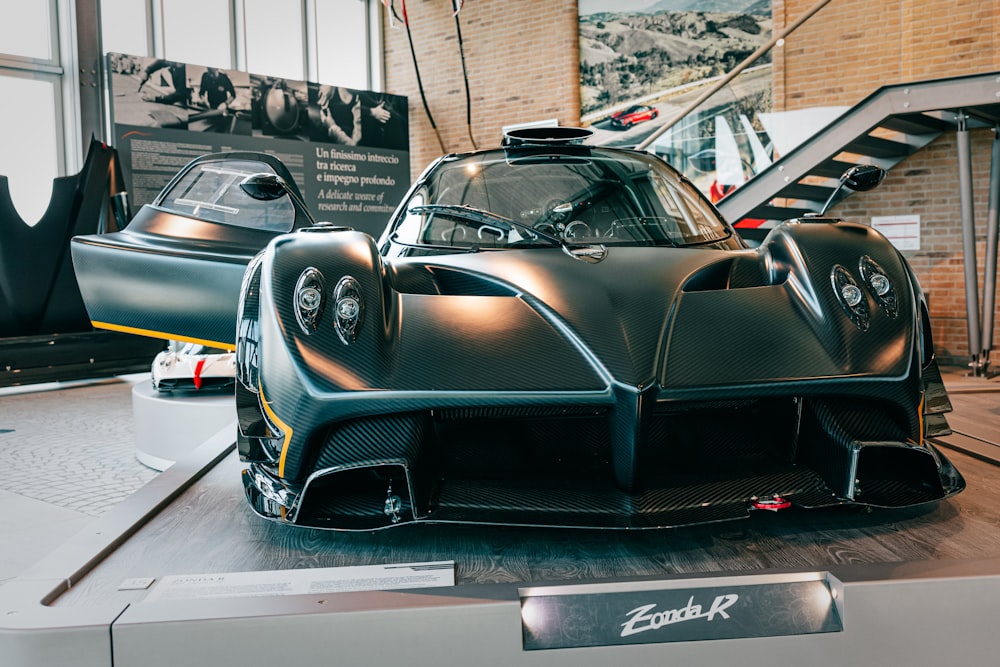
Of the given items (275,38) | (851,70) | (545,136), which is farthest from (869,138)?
(275,38)

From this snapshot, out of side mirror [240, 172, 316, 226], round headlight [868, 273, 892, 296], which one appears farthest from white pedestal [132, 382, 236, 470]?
round headlight [868, 273, 892, 296]

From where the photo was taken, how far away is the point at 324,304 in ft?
5.14

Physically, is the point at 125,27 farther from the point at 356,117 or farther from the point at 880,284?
the point at 880,284

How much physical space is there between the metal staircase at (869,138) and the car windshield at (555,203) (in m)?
4.20

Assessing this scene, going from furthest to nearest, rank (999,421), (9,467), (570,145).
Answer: (999,421) → (9,467) → (570,145)

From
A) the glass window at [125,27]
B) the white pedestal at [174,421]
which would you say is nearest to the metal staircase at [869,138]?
the white pedestal at [174,421]

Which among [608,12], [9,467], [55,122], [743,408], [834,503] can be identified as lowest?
[9,467]

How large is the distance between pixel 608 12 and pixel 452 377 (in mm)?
8933

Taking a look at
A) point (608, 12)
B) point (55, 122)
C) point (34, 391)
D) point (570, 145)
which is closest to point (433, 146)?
point (608, 12)

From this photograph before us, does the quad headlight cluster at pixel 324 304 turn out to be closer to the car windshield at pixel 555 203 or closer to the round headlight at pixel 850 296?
the car windshield at pixel 555 203

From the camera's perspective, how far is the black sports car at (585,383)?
55.6 inches

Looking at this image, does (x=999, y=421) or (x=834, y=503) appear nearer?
(x=834, y=503)

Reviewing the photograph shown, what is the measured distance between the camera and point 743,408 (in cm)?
166

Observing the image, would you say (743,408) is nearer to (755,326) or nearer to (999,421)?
(755,326)
